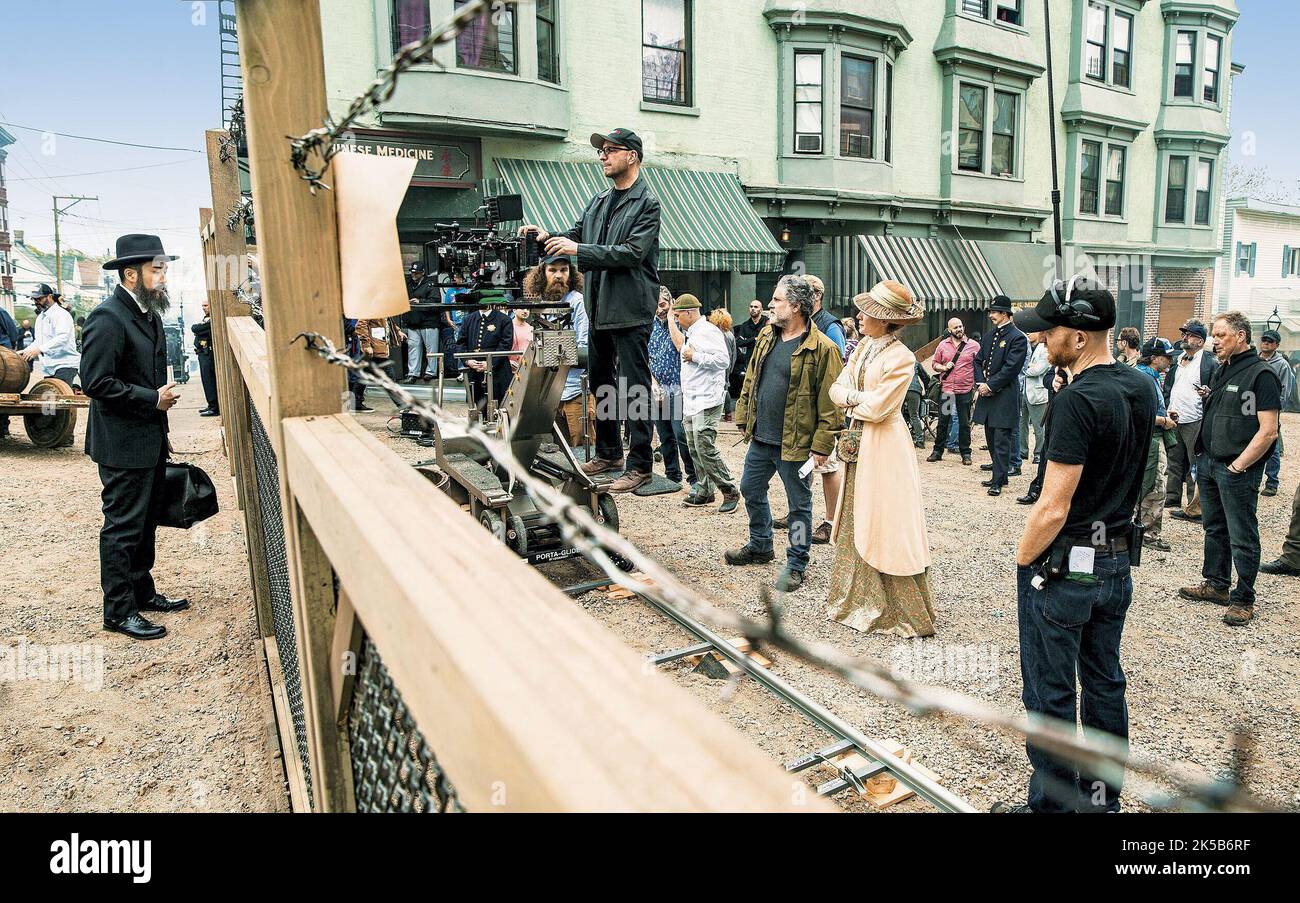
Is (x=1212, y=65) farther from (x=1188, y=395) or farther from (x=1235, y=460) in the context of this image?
(x=1235, y=460)

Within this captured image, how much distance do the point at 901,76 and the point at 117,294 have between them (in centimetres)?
1740

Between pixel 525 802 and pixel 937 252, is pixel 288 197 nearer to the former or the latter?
pixel 525 802

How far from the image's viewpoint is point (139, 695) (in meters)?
4.63

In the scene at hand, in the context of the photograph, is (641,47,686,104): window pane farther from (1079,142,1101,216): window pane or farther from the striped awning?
(1079,142,1101,216): window pane

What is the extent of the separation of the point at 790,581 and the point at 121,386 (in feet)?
15.3

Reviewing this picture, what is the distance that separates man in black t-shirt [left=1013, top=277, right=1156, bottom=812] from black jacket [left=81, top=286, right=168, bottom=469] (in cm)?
499

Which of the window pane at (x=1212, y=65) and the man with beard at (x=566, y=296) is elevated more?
the window pane at (x=1212, y=65)

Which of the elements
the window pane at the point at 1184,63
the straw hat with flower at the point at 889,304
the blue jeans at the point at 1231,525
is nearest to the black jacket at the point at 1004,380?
the blue jeans at the point at 1231,525

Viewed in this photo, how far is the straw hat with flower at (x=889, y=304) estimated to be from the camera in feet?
17.2

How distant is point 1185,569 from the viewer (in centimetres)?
730

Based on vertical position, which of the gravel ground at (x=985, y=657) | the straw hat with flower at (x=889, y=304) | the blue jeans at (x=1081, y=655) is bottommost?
the gravel ground at (x=985, y=657)

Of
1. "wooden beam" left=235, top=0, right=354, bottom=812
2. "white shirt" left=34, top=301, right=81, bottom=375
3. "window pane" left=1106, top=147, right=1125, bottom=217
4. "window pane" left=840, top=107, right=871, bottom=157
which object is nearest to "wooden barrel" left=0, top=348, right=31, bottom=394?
"white shirt" left=34, top=301, right=81, bottom=375

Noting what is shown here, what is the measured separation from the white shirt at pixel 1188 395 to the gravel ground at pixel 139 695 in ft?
29.0

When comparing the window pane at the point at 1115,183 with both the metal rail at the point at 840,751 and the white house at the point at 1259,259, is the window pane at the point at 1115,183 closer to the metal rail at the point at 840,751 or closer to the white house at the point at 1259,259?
the white house at the point at 1259,259
